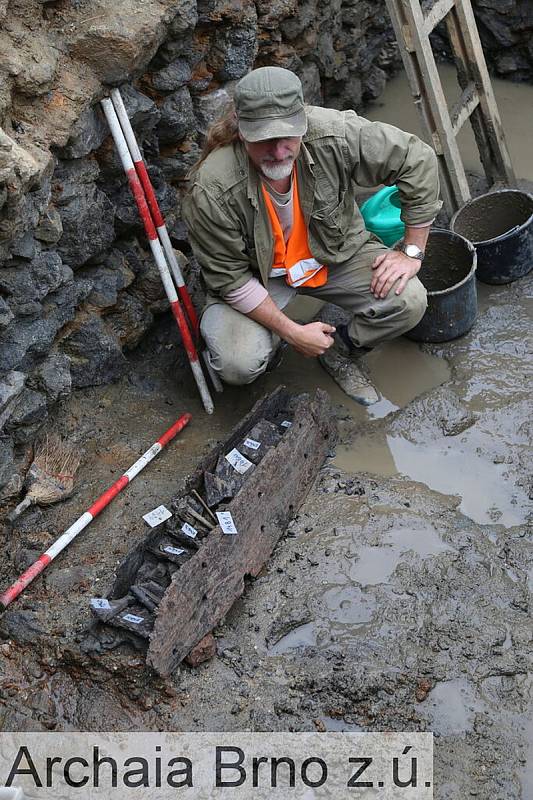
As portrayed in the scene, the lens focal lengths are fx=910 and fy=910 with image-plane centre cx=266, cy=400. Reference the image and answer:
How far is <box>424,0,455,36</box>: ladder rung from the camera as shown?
5223mm

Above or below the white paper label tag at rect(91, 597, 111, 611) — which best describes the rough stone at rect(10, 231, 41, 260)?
above

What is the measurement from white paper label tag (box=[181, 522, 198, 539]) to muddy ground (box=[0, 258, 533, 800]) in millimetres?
349

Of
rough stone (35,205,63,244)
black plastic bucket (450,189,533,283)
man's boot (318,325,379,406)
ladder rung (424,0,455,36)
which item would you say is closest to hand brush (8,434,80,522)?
rough stone (35,205,63,244)

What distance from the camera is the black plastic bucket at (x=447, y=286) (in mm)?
4824

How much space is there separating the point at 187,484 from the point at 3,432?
2.76 feet

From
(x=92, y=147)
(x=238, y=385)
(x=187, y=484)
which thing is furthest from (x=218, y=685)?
(x=92, y=147)

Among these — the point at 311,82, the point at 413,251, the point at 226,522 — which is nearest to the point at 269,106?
the point at 413,251

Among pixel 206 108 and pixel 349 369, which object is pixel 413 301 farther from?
pixel 206 108

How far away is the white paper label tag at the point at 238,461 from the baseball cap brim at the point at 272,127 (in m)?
1.38

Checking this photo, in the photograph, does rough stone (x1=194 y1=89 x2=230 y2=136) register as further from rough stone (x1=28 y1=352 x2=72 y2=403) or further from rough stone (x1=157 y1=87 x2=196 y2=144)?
rough stone (x1=28 y1=352 x2=72 y2=403)

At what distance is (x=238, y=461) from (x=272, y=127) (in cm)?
146

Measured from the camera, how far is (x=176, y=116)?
4699 millimetres

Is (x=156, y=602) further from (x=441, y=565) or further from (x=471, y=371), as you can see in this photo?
(x=471, y=371)

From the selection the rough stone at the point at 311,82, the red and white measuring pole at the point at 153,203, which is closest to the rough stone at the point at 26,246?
the red and white measuring pole at the point at 153,203
